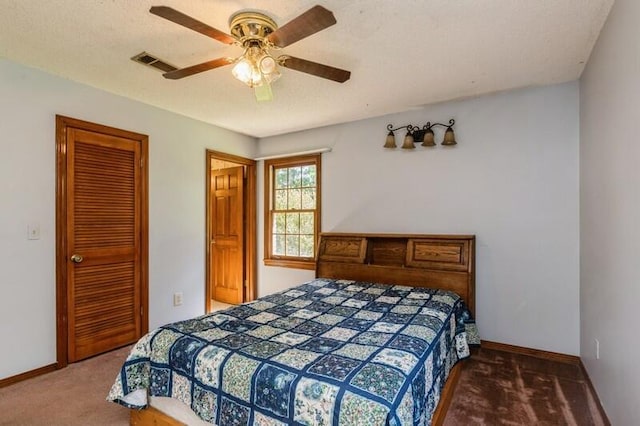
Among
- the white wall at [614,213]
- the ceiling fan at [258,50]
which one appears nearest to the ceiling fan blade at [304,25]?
the ceiling fan at [258,50]

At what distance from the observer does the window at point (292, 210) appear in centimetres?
413

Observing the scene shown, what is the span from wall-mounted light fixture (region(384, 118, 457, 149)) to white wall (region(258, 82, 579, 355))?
0.07m

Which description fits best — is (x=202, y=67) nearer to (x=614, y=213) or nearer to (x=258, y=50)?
(x=258, y=50)

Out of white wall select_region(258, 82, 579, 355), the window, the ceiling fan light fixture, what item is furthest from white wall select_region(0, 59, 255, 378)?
white wall select_region(258, 82, 579, 355)

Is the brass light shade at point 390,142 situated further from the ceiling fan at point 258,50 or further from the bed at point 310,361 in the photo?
the ceiling fan at point 258,50

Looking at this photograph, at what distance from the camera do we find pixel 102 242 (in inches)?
115

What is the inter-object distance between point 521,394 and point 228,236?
3.74 m

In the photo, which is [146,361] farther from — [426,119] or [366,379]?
[426,119]

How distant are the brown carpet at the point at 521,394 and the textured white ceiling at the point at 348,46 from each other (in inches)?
91.3

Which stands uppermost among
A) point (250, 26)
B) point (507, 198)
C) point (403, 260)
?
point (250, 26)

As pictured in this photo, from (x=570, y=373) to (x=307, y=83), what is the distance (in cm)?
308

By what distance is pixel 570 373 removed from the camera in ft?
8.16

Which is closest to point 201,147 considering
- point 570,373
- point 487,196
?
point 487,196

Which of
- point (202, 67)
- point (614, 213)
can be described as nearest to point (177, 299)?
point (202, 67)
